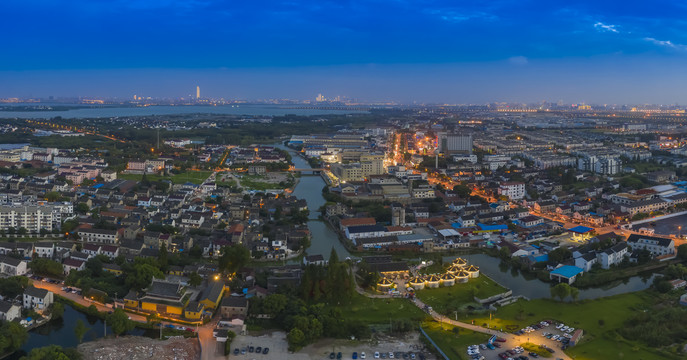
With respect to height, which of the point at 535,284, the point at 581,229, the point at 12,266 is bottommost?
the point at 535,284

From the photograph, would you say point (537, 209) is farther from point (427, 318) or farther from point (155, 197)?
point (155, 197)

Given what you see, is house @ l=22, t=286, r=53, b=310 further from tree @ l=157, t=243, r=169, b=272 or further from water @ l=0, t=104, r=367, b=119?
water @ l=0, t=104, r=367, b=119

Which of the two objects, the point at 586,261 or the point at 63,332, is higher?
the point at 586,261

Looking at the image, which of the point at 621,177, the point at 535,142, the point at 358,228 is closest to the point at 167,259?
the point at 358,228

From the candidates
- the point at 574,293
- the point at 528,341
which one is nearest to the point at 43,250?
the point at 528,341

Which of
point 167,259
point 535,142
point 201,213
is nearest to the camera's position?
point 167,259

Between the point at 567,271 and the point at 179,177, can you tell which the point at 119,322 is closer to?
the point at 567,271
